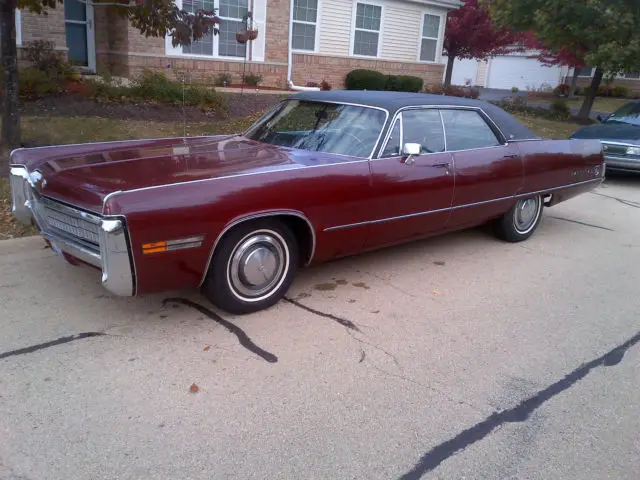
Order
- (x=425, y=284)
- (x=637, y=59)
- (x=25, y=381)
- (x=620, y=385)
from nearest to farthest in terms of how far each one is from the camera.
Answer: (x=25, y=381), (x=620, y=385), (x=425, y=284), (x=637, y=59)

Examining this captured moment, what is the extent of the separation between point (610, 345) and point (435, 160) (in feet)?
6.85

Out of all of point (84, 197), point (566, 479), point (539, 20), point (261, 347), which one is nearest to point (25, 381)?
point (84, 197)

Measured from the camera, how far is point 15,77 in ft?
24.7

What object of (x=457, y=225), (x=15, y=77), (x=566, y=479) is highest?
(x=15, y=77)

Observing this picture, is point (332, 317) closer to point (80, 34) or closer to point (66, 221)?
point (66, 221)

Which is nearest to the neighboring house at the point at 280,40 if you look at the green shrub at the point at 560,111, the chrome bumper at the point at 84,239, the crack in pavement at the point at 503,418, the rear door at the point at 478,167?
the green shrub at the point at 560,111

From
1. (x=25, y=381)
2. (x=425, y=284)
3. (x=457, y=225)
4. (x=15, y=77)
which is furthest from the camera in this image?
(x=15, y=77)

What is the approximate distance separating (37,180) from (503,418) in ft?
11.2

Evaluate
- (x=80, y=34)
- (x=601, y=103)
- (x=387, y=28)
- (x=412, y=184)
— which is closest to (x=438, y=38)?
(x=387, y=28)

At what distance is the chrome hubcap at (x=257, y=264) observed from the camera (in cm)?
408

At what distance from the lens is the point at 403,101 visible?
17.1 ft

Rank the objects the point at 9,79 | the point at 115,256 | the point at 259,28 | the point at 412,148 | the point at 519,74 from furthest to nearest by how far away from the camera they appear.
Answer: the point at 519,74 < the point at 259,28 < the point at 9,79 < the point at 412,148 < the point at 115,256

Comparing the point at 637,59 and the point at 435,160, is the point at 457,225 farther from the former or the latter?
the point at 637,59

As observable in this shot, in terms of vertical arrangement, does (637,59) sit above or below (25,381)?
above
